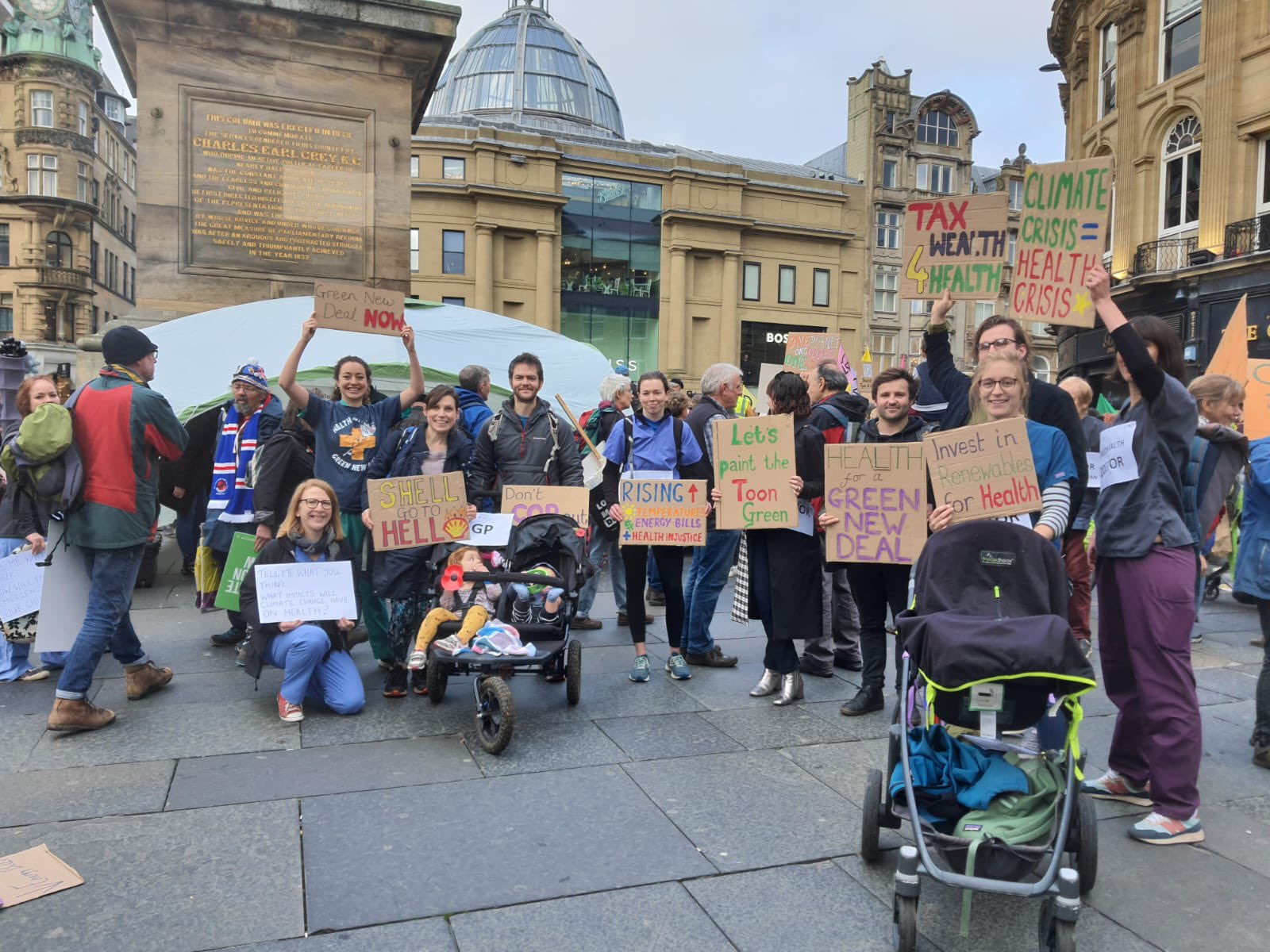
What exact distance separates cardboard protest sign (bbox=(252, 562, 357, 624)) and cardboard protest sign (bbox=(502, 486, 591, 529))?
3.49ft

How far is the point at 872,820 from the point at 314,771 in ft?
8.51

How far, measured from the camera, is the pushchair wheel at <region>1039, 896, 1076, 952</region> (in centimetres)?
282

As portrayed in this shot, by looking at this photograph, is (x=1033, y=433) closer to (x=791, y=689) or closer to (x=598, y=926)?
(x=791, y=689)

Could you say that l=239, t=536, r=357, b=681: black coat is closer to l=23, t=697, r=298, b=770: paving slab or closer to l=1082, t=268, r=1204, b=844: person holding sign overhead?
l=23, t=697, r=298, b=770: paving slab

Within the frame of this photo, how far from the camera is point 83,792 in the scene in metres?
4.19

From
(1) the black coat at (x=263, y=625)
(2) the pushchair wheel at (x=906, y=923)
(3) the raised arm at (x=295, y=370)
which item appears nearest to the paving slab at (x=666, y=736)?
(1) the black coat at (x=263, y=625)

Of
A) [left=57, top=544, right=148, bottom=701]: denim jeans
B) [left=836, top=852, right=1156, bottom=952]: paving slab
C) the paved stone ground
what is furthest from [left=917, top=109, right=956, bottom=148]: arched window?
[left=836, top=852, right=1156, bottom=952]: paving slab

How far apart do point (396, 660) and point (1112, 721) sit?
170 inches

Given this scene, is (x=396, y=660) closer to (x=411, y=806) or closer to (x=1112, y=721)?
(x=411, y=806)

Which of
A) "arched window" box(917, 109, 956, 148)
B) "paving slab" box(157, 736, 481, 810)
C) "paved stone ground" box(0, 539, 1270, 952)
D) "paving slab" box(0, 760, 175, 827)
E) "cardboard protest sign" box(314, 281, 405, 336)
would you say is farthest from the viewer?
"arched window" box(917, 109, 956, 148)

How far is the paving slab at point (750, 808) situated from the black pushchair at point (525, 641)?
76 cm

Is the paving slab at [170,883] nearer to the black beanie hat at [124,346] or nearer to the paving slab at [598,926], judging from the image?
the paving slab at [598,926]

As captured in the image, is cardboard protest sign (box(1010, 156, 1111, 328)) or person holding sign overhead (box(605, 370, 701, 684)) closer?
cardboard protest sign (box(1010, 156, 1111, 328))

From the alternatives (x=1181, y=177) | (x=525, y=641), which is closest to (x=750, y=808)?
(x=525, y=641)
